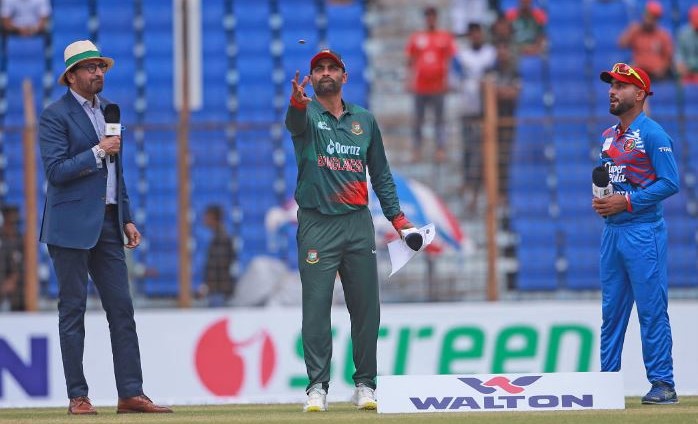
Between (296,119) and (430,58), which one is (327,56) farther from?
(430,58)

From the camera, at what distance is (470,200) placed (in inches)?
518

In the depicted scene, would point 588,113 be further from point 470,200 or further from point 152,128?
point 152,128

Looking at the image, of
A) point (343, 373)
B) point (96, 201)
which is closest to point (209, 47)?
point (343, 373)

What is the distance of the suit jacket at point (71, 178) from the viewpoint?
8.32m

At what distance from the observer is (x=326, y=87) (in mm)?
8500

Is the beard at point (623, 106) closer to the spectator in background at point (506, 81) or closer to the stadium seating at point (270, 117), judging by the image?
the stadium seating at point (270, 117)

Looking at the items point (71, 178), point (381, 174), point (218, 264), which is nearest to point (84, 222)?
point (71, 178)

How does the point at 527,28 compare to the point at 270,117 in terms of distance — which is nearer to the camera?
the point at 270,117

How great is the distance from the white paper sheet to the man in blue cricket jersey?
1.00 meters

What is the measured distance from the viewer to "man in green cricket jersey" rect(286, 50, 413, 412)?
8461 mm

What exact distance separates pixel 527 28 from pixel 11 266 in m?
7.50

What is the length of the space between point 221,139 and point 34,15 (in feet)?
21.6

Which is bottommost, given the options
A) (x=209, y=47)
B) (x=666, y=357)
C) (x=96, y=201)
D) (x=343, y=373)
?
(x=343, y=373)

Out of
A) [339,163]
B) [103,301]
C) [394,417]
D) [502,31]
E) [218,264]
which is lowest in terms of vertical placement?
[394,417]
